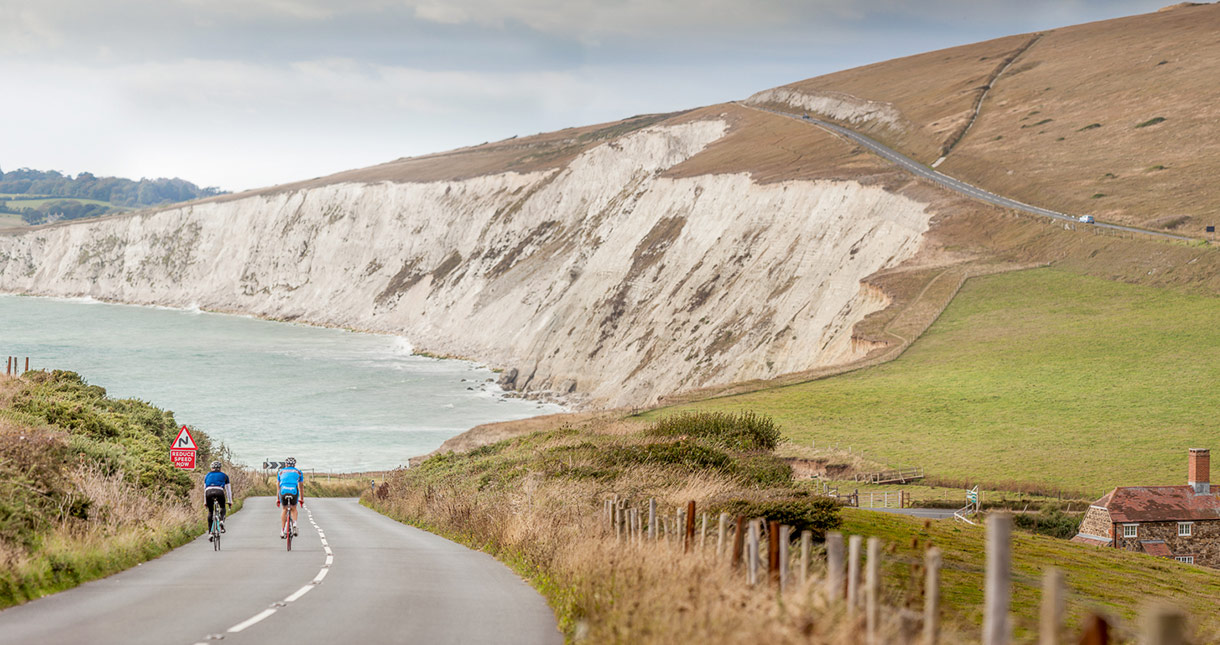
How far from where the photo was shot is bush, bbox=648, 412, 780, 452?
31.2 metres

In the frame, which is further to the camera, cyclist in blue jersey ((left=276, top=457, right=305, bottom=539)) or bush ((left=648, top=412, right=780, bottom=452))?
bush ((left=648, top=412, right=780, bottom=452))

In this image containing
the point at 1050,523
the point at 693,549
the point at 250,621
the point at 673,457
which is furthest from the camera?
the point at 1050,523

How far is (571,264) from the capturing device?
116062 millimetres

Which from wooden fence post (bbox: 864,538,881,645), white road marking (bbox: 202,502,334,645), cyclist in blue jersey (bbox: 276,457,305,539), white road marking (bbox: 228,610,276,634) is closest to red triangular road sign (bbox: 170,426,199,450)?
cyclist in blue jersey (bbox: 276,457,305,539)

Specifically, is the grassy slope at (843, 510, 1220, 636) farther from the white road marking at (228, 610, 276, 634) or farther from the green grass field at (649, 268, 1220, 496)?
the green grass field at (649, 268, 1220, 496)

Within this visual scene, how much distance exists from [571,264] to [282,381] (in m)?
32.9

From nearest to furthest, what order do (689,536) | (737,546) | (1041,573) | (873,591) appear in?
(873,591) < (737,546) < (689,536) < (1041,573)

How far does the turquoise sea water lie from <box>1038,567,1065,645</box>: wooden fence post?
71218 millimetres

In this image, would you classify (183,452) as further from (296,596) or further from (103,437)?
(296,596)

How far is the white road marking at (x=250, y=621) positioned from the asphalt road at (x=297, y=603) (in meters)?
0.01

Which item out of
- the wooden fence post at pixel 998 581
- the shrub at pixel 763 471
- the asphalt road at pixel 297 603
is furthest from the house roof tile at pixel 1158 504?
the wooden fence post at pixel 998 581

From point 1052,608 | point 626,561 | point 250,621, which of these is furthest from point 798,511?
point 1052,608

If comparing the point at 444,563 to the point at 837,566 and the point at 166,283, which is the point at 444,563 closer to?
the point at 837,566

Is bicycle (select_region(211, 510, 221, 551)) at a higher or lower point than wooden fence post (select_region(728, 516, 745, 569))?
lower
